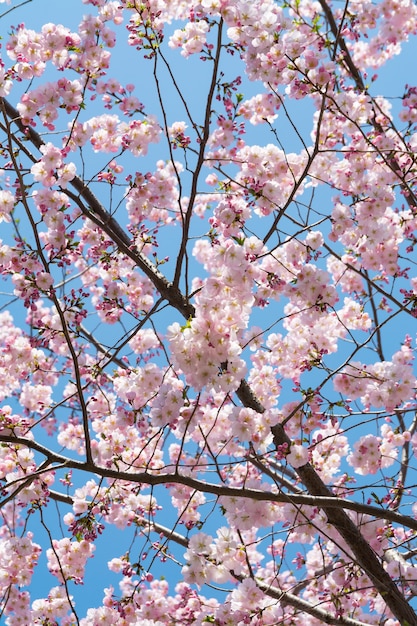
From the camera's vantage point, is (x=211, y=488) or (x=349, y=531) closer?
(x=211, y=488)

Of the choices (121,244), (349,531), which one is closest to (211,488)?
(349,531)

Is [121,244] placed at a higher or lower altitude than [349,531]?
higher

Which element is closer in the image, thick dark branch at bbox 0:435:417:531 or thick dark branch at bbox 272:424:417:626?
thick dark branch at bbox 0:435:417:531

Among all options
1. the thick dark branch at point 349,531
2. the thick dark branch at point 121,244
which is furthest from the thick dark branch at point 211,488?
the thick dark branch at point 121,244

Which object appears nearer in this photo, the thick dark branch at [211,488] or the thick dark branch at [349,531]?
the thick dark branch at [211,488]

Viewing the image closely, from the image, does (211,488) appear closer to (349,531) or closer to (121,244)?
(349,531)

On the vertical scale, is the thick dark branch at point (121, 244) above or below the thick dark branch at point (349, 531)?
above

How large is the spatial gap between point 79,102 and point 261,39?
3.92 ft

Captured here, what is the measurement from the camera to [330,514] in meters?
3.81

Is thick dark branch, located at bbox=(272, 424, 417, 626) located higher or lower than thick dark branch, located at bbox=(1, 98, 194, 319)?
lower

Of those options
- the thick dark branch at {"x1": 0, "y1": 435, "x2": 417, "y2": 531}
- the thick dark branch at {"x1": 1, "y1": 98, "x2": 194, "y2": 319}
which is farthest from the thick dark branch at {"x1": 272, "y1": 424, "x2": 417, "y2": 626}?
the thick dark branch at {"x1": 1, "y1": 98, "x2": 194, "y2": 319}

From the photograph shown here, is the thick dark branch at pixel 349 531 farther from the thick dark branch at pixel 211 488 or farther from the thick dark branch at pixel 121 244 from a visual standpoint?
the thick dark branch at pixel 121 244

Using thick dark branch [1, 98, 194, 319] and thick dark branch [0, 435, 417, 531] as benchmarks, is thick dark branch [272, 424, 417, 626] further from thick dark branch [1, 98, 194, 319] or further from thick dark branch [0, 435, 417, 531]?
thick dark branch [1, 98, 194, 319]

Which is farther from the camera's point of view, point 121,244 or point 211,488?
point 121,244
